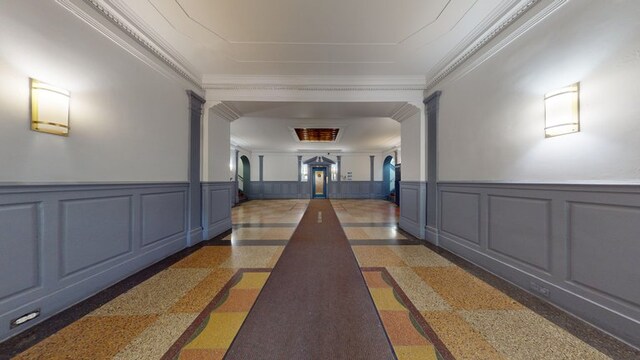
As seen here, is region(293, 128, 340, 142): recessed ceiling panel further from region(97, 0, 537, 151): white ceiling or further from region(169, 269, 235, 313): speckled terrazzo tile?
region(169, 269, 235, 313): speckled terrazzo tile

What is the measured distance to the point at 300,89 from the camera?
3885 mm

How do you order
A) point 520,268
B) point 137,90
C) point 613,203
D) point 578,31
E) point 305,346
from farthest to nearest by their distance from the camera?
point 137,90 < point 520,268 < point 578,31 < point 613,203 < point 305,346

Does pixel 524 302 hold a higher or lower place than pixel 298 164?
lower

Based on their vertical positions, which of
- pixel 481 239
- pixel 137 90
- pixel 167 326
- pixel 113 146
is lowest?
pixel 167 326

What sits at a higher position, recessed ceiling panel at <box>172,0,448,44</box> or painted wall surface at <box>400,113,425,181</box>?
recessed ceiling panel at <box>172,0,448,44</box>

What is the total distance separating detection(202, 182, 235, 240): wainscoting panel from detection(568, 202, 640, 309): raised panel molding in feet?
15.9

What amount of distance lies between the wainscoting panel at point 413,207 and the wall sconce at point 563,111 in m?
2.18

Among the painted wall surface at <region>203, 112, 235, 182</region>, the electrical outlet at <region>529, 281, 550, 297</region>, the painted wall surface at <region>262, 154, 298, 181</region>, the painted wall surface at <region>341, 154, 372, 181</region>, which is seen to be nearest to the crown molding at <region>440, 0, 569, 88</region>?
the electrical outlet at <region>529, 281, 550, 297</region>

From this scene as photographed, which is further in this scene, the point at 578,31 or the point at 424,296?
the point at 424,296

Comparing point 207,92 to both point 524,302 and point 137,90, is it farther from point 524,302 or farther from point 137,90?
point 524,302

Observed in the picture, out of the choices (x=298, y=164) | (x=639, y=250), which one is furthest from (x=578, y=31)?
(x=298, y=164)

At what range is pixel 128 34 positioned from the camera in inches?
96.1

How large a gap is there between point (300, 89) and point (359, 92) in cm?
112

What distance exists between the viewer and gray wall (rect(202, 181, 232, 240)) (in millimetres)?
3920
